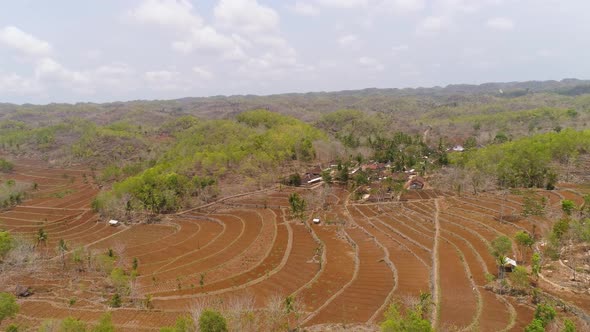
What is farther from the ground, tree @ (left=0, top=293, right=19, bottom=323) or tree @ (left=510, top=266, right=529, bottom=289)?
tree @ (left=0, top=293, right=19, bottom=323)

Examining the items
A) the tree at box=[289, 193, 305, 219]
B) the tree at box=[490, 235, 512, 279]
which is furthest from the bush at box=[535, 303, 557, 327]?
the tree at box=[289, 193, 305, 219]

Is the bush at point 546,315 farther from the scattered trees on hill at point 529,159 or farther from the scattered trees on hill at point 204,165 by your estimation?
the scattered trees on hill at point 204,165

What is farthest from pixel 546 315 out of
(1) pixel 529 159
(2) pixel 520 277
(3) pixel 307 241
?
(1) pixel 529 159

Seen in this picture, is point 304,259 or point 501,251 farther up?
point 501,251

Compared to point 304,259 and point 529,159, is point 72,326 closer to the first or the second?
point 304,259

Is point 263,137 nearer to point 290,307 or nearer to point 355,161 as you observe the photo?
point 355,161

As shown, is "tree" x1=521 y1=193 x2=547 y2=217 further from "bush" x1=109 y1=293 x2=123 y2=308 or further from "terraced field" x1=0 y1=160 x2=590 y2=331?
"bush" x1=109 y1=293 x2=123 y2=308
